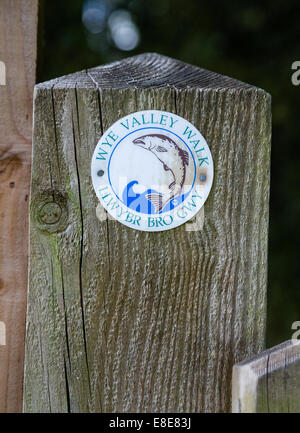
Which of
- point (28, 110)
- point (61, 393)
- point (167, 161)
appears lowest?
point (61, 393)

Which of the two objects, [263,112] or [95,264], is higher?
[263,112]

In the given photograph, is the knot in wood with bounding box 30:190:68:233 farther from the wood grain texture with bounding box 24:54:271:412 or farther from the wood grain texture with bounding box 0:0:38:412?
the wood grain texture with bounding box 0:0:38:412

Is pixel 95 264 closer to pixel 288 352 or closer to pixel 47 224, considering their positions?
pixel 47 224

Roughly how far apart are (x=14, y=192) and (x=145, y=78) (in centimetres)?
Answer: 36

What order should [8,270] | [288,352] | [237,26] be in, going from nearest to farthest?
[288,352] → [8,270] → [237,26]

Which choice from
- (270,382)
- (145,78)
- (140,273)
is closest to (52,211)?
(140,273)

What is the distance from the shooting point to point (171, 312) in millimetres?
905

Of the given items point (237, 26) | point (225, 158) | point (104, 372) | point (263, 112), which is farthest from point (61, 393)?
point (237, 26)

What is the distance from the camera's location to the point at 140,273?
893 mm

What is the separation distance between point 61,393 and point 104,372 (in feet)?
0.28

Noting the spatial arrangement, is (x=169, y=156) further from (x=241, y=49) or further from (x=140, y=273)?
(x=241, y=49)

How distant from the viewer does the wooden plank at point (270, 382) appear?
2.70 ft

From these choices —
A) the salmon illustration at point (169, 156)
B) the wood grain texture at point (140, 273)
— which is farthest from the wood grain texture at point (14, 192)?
the salmon illustration at point (169, 156)

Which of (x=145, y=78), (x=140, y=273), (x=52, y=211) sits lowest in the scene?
(x=140, y=273)
